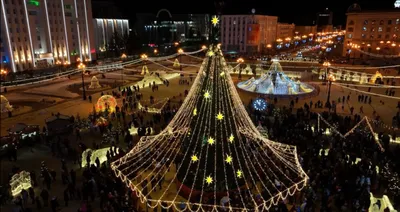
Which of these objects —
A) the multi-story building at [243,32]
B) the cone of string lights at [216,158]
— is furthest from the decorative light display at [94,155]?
the multi-story building at [243,32]

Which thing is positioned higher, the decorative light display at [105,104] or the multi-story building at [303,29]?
the multi-story building at [303,29]

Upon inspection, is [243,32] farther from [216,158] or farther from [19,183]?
[19,183]

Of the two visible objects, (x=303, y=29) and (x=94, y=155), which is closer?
(x=94, y=155)

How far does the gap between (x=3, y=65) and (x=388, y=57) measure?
62.0 meters

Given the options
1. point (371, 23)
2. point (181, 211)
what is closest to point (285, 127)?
point (181, 211)

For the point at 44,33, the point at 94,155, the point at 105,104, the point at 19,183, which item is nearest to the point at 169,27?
the point at 44,33

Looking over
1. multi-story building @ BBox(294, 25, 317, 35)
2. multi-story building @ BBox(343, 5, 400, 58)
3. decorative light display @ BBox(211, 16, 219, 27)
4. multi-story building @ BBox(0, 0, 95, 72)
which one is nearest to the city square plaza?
decorative light display @ BBox(211, 16, 219, 27)

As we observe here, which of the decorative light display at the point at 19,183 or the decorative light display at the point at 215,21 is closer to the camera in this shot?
the decorative light display at the point at 215,21

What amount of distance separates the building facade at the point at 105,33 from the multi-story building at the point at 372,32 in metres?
47.7

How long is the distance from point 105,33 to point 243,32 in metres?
31.3

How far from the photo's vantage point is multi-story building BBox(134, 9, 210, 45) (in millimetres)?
92250

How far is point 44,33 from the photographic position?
170 feet

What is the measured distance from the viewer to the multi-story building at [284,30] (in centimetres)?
9111

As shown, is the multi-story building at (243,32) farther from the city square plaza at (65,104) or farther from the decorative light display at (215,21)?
the decorative light display at (215,21)
